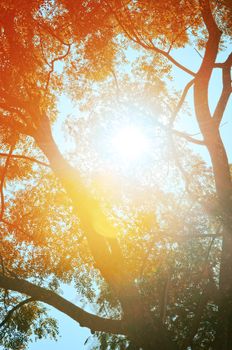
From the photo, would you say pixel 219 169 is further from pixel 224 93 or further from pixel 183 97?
pixel 183 97

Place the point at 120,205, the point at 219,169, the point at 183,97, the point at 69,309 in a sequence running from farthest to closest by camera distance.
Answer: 1. the point at 120,205
2. the point at 183,97
3. the point at 219,169
4. the point at 69,309

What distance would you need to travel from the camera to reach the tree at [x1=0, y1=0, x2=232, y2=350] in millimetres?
7137

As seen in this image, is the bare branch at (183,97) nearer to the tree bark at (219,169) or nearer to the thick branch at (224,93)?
the tree bark at (219,169)

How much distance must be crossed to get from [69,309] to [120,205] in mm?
6068

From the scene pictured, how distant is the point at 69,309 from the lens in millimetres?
7156

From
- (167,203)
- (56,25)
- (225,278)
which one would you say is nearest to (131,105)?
(56,25)

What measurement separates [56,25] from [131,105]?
3650 millimetres

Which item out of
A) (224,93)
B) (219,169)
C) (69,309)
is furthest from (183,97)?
(69,309)

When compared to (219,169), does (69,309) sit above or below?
below

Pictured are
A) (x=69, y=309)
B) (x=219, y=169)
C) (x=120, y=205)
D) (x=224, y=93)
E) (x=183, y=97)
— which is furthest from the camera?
(x=120, y=205)

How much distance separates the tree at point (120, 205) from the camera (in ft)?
23.4

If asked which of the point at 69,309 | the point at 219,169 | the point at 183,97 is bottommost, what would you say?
the point at 69,309

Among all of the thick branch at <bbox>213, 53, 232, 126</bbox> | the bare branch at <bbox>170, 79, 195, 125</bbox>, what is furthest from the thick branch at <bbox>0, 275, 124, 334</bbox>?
the bare branch at <bbox>170, 79, 195, 125</bbox>

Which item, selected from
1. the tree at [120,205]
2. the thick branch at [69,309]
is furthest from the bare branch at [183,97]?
the thick branch at [69,309]
